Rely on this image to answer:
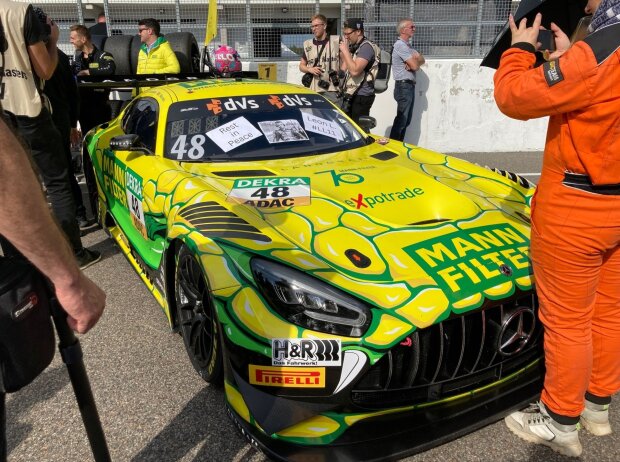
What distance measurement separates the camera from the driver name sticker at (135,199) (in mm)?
3112

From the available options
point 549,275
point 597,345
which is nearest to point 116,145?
point 549,275

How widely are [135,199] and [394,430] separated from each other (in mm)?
2101

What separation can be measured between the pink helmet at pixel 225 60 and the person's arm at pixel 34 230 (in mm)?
6952

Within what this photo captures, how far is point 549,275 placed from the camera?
1.92 metres

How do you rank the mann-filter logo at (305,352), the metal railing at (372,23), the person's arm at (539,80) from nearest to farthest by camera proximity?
the person's arm at (539,80)
the mann-filter logo at (305,352)
the metal railing at (372,23)

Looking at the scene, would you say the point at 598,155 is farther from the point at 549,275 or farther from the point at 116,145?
the point at 116,145

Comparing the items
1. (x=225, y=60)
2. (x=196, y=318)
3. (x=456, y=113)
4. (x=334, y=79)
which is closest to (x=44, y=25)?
(x=196, y=318)

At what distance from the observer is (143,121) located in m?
3.72

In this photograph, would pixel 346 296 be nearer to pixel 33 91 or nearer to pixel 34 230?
pixel 34 230

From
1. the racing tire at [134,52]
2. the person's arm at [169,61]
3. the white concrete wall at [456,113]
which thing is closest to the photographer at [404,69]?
the white concrete wall at [456,113]

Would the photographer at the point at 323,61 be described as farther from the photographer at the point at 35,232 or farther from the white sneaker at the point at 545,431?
the photographer at the point at 35,232

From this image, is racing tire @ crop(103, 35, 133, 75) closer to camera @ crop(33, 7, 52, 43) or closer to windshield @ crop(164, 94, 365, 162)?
camera @ crop(33, 7, 52, 43)

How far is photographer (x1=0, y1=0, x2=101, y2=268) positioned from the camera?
328cm

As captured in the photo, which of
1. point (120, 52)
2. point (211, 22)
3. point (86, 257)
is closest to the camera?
point (86, 257)
